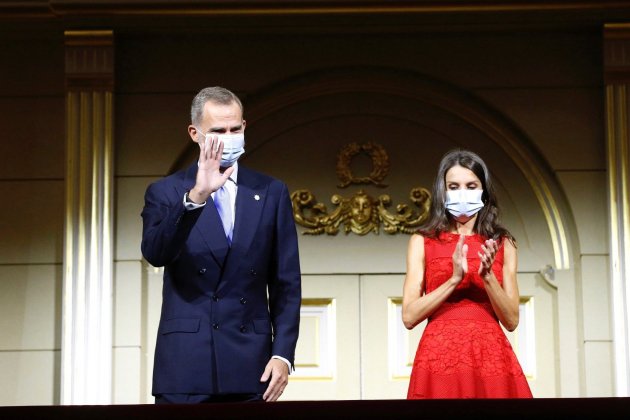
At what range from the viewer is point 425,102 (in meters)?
6.09

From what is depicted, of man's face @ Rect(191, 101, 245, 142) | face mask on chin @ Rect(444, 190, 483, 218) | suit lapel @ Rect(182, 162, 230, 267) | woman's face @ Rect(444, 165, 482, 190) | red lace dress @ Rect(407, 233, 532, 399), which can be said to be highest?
man's face @ Rect(191, 101, 245, 142)

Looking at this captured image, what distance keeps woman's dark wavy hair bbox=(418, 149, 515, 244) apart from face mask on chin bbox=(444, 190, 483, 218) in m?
0.04

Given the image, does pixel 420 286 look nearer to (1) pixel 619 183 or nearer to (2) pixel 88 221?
(1) pixel 619 183

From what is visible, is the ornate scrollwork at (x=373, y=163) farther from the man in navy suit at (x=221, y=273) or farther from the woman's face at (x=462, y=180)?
the man in navy suit at (x=221, y=273)

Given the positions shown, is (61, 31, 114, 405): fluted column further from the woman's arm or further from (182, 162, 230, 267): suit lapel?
(182, 162, 230, 267): suit lapel

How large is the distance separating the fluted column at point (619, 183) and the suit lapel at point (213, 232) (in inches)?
102

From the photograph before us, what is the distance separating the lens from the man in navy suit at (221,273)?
12.0 ft

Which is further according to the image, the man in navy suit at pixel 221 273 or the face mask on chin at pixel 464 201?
the face mask on chin at pixel 464 201

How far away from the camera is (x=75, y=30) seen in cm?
592

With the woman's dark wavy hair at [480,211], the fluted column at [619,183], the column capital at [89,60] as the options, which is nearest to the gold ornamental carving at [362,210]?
the fluted column at [619,183]

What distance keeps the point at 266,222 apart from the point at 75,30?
8.00 feet

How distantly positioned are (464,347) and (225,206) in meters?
0.96

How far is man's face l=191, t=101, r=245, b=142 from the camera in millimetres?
3791

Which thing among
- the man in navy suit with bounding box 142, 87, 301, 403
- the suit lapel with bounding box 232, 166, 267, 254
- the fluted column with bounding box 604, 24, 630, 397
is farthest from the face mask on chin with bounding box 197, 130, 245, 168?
the fluted column with bounding box 604, 24, 630, 397
